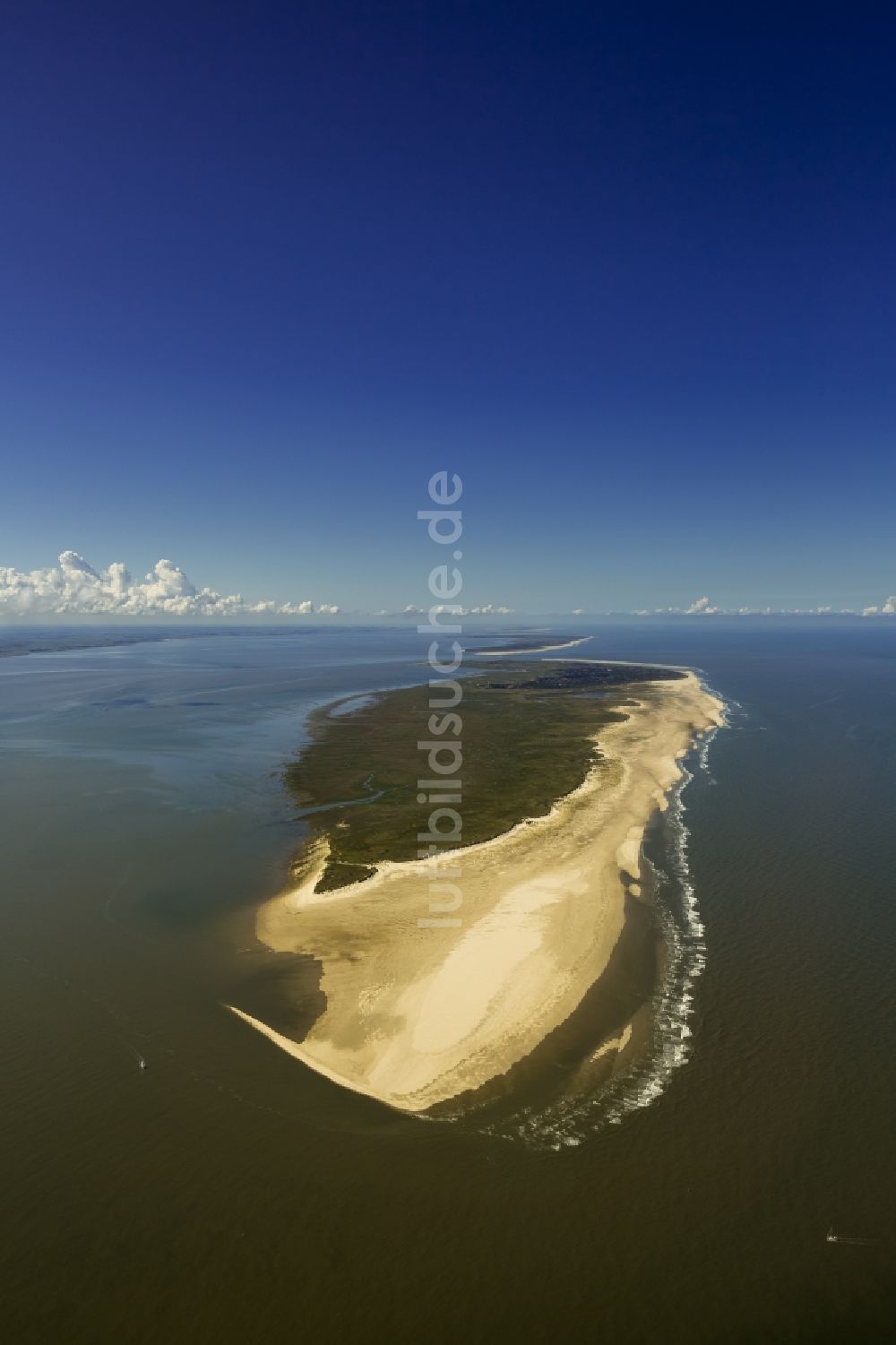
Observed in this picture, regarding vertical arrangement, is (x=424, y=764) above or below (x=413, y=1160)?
above

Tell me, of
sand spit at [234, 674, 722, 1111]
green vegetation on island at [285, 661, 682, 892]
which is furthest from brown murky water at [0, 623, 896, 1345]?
green vegetation on island at [285, 661, 682, 892]

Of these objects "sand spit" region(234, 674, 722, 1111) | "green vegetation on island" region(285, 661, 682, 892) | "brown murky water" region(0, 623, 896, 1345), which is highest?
"green vegetation on island" region(285, 661, 682, 892)

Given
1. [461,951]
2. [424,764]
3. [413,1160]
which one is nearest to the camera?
[413,1160]

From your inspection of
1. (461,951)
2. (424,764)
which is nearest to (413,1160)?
(461,951)

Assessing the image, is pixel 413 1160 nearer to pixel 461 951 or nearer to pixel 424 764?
pixel 461 951

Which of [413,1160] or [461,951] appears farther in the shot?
[461,951]

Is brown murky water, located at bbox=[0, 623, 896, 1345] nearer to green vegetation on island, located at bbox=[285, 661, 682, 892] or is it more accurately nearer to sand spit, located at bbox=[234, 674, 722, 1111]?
sand spit, located at bbox=[234, 674, 722, 1111]

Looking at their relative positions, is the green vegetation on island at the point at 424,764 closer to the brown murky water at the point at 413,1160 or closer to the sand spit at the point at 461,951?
the sand spit at the point at 461,951

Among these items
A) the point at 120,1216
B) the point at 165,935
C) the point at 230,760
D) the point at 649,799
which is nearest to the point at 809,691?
the point at 649,799

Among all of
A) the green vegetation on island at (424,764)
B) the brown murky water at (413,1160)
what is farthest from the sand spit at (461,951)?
the green vegetation on island at (424,764)
